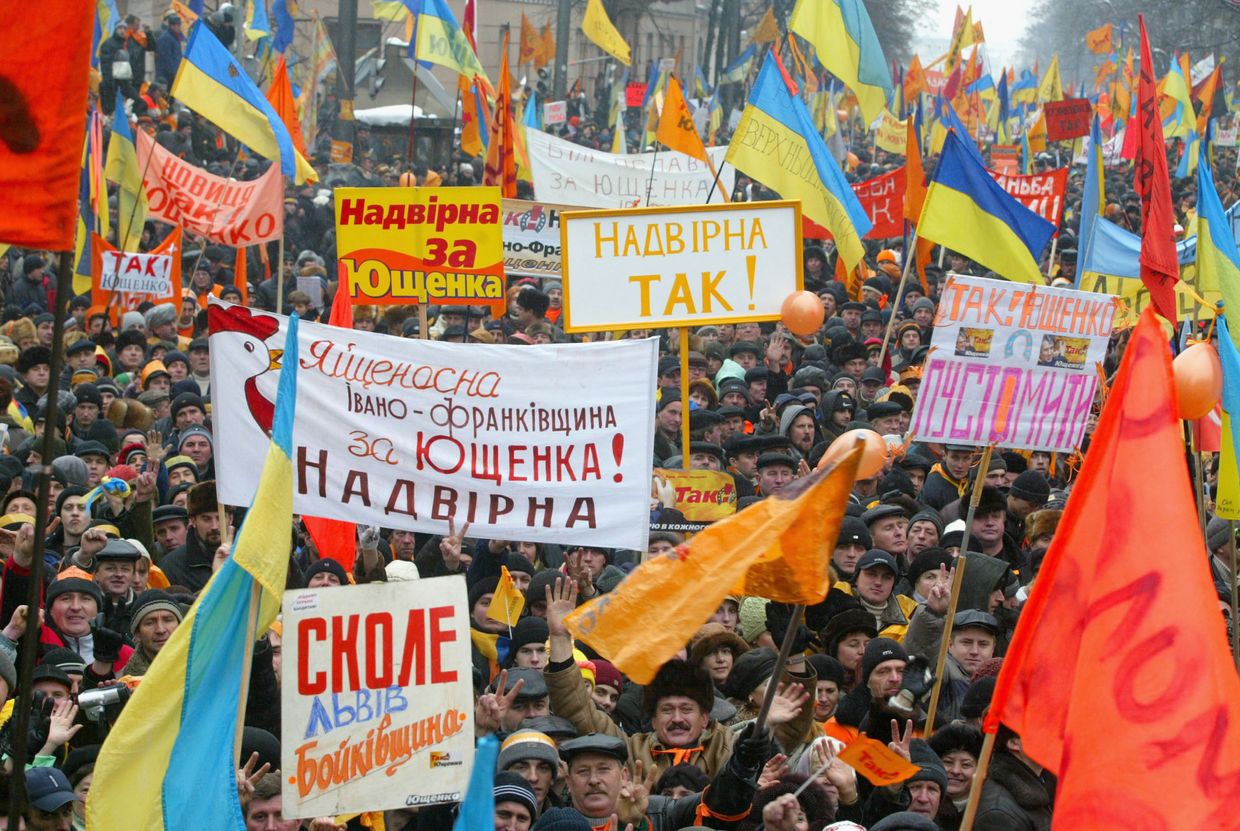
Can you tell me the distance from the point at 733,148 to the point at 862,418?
1.96 metres

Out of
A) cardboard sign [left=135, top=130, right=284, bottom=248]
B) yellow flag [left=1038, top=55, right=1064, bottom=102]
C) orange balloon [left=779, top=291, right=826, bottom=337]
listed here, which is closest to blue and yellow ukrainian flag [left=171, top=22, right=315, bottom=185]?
cardboard sign [left=135, top=130, right=284, bottom=248]

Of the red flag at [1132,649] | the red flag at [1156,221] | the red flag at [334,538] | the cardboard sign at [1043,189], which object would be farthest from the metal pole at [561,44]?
the red flag at [1132,649]

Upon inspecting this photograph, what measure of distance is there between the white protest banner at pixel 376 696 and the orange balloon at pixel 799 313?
3383 millimetres

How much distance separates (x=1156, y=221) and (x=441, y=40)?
13210mm

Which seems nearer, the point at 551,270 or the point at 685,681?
the point at 685,681

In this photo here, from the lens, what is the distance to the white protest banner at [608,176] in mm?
15250

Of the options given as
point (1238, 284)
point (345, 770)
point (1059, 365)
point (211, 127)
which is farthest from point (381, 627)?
point (211, 127)

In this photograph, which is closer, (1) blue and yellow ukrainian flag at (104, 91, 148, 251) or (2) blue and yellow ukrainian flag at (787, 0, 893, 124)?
(1) blue and yellow ukrainian flag at (104, 91, 148, 251)

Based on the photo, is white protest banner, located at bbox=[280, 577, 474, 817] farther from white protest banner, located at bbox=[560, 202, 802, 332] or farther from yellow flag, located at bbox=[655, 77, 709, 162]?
yellow flag, located at bbox=[655, 77, 709, 162]

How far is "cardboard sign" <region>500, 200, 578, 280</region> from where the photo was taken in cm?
1308

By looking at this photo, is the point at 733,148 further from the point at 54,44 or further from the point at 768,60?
the point at 54,44

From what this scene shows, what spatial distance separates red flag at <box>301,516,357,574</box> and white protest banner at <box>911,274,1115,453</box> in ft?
7.88

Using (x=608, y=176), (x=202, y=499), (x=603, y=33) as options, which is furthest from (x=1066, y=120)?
(x=202, y=499)

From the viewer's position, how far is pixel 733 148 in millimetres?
11531
